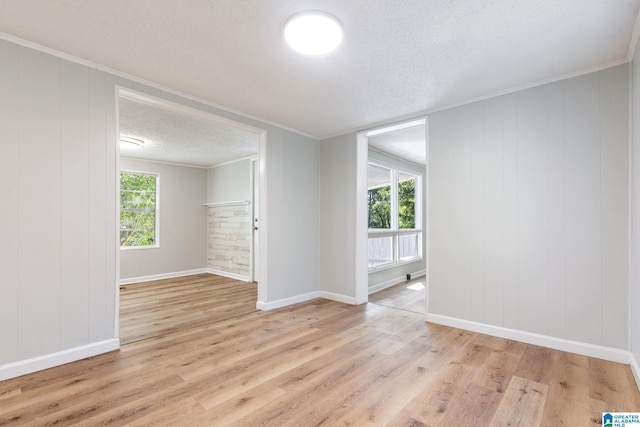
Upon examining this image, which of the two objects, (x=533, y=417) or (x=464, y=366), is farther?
(x=464, y=366)

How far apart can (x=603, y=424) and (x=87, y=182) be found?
12.4 feet

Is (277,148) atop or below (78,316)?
atop

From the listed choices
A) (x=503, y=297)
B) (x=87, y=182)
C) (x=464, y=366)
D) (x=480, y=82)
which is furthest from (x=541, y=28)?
(x=87, y=182)

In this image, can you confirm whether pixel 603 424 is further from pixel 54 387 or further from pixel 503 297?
pixel 54 387

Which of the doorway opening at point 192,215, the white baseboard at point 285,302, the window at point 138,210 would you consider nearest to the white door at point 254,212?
the doorway opening at point 192,215

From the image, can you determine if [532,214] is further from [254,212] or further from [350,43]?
[254,212]

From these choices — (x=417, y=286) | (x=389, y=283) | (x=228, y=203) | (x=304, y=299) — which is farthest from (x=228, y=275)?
(x=417, y=286)

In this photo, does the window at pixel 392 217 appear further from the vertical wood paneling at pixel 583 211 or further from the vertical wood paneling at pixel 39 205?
the vertical wood paneling at pixel 39 205

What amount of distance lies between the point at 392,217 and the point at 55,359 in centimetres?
494

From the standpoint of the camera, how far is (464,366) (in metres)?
2.37

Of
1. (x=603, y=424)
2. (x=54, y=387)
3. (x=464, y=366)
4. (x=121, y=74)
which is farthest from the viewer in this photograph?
(x=121, y=74)

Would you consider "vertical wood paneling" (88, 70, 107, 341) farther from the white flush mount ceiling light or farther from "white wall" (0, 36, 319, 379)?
the white flush mount ceiling light

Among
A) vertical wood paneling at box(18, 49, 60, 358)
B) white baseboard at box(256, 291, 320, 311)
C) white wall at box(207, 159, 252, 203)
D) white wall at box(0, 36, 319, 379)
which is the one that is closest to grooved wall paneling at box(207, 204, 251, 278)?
white wall at box(207, 159, 252, 203)

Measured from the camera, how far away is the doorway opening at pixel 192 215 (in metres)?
4.08
